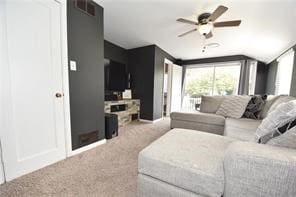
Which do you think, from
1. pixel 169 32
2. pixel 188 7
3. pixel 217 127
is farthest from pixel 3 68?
pixel 217 127

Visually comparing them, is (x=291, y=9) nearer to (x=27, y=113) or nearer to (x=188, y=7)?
(x=188, y=7)

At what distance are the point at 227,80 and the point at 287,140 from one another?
16.1ft

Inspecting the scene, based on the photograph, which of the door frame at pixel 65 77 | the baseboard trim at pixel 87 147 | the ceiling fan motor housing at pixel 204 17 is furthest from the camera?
the ceiling fan motor housing at pixel 204 17

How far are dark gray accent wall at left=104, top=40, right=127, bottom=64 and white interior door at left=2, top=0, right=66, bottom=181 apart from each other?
6.38 feet

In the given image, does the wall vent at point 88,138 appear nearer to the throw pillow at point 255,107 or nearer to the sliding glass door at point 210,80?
the throw pillow at point 255,107

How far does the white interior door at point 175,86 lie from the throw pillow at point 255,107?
263cm


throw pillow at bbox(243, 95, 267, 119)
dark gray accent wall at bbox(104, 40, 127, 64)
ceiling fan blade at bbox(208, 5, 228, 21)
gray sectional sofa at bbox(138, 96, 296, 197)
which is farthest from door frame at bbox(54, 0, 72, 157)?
throw pillow at bbox(243, 95, 267, 119)

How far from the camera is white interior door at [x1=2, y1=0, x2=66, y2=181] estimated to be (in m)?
1.42

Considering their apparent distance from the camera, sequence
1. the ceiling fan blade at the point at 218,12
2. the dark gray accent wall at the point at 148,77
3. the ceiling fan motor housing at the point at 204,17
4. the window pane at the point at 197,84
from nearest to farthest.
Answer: the ceiling fan blade at the point at 218,12
the ceiling fan motor housing at the point at 204,17
the dark gray accent wall at the point at 148,77
the window pane at the point at 197,84

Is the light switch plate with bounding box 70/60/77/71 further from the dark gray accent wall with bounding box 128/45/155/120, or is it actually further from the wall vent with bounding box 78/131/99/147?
the dark gray accent wall with bounding box 128/45/155/120

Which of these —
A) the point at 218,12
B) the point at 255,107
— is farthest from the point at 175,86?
the point at 218,12

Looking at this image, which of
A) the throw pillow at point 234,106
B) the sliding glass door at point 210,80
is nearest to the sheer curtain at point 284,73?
the sliding glass door at point 210,80

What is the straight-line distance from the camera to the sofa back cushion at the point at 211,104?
3086mm

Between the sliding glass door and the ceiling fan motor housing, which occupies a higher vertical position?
the ceiling fan motor housing
